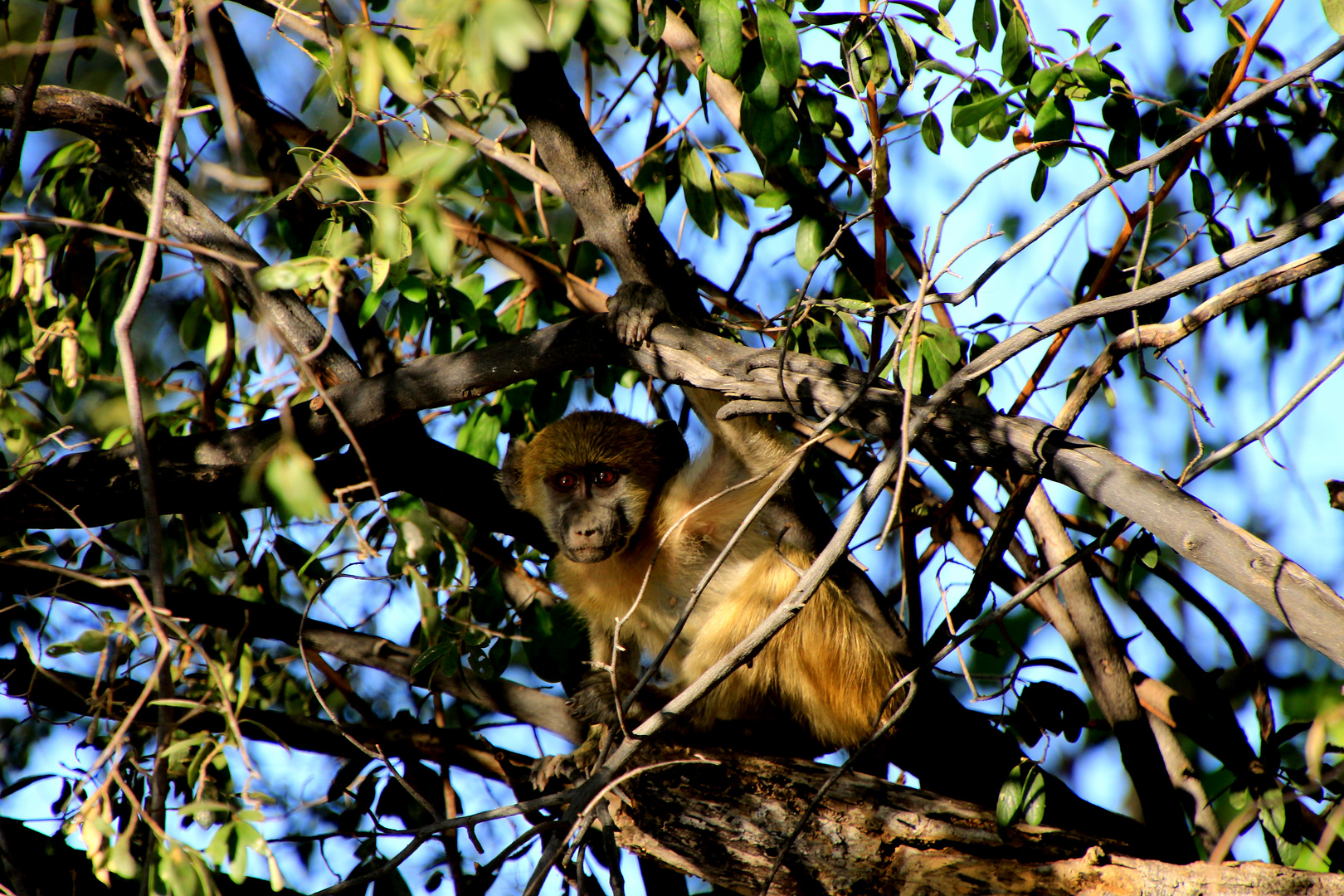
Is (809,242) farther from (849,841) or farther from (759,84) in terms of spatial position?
(849,841)

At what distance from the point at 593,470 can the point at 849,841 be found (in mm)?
1893

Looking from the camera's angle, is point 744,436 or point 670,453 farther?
point 670,453

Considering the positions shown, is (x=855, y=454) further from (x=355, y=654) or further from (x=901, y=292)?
(x=355, y=654)

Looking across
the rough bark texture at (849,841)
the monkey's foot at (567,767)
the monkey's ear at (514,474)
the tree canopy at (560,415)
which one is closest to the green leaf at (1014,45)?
the tree canopy at (560,415)

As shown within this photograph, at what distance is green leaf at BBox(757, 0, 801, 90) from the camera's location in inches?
94.7

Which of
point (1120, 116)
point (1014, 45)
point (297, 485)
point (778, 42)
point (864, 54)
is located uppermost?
point (864, 54)

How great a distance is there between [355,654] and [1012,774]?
2572 mm

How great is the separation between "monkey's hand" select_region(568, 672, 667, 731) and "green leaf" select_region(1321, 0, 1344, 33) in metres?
2.90

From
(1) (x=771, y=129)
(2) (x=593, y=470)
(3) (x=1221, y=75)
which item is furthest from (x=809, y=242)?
(2) (x=593, y=470)

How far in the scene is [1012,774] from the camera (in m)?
2.77

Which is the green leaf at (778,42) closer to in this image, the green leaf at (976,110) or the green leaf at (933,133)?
the green leaf at (976,110)

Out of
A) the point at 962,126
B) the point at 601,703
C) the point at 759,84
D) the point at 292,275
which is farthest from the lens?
the point at 601,703

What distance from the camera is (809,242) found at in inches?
129

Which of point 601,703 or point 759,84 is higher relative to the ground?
point 759,84
